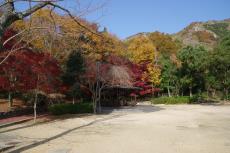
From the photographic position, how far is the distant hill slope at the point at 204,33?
9281 centimetres

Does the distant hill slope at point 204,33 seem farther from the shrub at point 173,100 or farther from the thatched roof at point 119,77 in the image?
the thatched roof at point 119,77

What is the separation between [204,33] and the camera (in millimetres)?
103062

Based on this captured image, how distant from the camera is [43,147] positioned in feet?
32.3

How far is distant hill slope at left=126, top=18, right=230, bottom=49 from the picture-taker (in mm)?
92812

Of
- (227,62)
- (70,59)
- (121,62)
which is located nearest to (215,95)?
(227,62)

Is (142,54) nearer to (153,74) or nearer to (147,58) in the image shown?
(147,58)

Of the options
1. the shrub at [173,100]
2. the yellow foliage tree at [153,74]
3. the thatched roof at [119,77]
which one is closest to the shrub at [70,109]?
the thatched roof at [119,77]

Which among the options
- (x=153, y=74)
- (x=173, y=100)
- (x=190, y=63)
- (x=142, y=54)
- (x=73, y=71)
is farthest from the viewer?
(x=142, y=54)

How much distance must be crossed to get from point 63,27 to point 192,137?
22.4 ft

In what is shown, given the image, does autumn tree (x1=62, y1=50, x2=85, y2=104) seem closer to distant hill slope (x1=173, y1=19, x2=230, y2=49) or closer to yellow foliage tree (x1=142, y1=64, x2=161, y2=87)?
yellow foliage tree (x1=142, y1=64, x2=161, y2=87)

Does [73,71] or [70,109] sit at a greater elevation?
[73,71]

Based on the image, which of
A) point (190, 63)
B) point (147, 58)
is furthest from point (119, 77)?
point (190, 63)

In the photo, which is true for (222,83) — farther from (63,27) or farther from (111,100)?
(63,27)

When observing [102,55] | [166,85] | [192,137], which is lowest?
[192,137]
